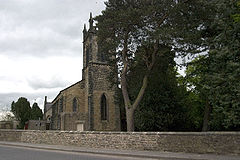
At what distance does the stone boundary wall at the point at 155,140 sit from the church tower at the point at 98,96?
35.1ft

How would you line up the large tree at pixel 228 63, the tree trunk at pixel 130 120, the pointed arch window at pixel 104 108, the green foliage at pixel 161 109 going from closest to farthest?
the large tree at pixel 228 63
the tree trunk at pixel 130 120
the green foliage at pixel 161 109
the pointed arch window at pixel 104 108

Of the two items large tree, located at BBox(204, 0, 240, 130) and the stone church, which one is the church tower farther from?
large tree, located at BBox(204, 0, 240, 130)

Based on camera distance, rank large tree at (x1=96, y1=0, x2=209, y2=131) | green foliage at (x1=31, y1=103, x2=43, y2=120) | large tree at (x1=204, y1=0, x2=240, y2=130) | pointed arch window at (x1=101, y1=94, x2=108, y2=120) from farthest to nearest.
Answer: green foliage at (x1=31, y1=103, x2=43, y2=120) → pointed arch window at (x1=101, y1=94, x2=108, y2=120) → large tree at (x1=96, y1=0, x2=209, y2=131) → large tree at (x1=204, y1=0, x2=240, y2=130)

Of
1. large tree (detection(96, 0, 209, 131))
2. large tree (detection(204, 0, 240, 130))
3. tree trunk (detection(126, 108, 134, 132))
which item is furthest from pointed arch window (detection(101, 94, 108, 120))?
large tree (detection(204, 0, 240, 130))

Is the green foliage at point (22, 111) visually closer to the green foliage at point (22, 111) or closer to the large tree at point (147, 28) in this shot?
the green foliage at point (22, 111)

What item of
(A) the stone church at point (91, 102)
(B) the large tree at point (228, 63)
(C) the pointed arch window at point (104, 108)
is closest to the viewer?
(B) the large tree at point (228, 63)

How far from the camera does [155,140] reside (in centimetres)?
1362

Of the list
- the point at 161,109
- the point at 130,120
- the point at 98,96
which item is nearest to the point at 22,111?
the point at 98,96

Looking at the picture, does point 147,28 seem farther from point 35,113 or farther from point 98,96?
point 35,113

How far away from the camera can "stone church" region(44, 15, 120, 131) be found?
30281 millimetres

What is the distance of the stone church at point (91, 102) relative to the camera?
30.3 meters

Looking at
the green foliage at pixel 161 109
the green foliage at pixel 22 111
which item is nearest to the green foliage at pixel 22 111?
the green foliage at pixel 22 111

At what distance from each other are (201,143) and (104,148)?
22.2ft

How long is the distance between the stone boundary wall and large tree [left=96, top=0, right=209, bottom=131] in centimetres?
224
